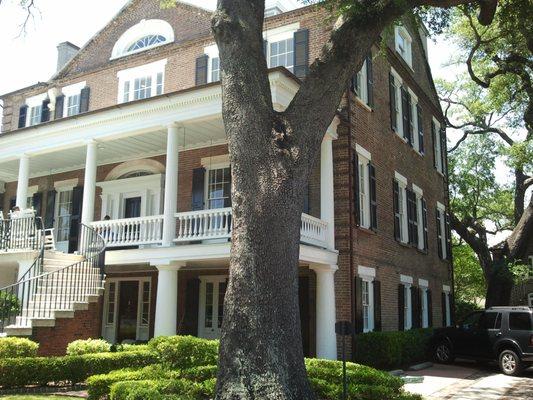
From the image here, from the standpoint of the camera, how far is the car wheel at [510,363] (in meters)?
14.4

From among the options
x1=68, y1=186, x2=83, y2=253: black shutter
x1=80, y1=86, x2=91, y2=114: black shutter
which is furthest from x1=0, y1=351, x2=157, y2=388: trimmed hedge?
x1=80, y1=86, x2=91, y2=114: black shutter

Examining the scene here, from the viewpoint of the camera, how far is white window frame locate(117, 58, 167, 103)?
66.7ft

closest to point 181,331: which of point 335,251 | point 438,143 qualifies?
point 335,251

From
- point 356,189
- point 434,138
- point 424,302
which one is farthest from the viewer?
point 434,138

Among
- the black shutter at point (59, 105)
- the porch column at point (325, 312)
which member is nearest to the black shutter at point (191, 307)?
the porch column at point (325, 312)

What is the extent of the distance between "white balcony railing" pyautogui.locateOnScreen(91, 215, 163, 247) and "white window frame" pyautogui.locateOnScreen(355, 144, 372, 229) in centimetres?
576

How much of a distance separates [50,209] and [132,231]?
737cm

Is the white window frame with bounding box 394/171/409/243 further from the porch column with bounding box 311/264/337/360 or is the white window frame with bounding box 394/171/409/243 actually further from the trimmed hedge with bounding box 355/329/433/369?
the porch column with bounding box 311/264/337/360

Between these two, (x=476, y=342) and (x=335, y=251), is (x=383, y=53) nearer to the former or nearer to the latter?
(x=335, y=251)

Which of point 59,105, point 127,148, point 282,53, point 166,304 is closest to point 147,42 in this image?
point 59,105

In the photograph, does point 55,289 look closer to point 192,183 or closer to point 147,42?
point 192,183

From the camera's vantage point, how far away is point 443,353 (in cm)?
1733

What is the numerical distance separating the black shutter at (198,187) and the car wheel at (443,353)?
338 inches

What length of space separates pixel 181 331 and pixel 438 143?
607 inches
